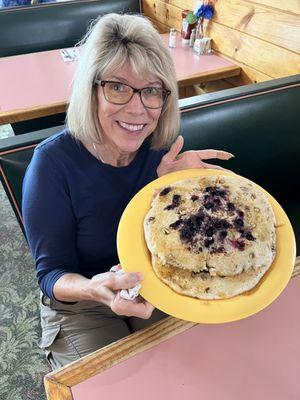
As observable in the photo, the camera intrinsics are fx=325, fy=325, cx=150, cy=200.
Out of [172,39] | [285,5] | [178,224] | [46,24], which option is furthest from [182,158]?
[46,24]

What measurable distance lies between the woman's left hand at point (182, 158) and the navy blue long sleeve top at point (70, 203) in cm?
7

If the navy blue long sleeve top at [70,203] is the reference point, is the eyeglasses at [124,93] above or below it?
above

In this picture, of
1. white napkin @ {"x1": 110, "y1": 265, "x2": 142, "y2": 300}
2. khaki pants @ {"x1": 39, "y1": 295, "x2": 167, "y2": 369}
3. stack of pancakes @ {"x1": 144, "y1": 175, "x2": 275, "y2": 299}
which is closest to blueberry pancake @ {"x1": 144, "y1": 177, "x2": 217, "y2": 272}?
stack of pancakes @ {"x1": 144, "y1": 175, "x2": 275, "y2": 299}

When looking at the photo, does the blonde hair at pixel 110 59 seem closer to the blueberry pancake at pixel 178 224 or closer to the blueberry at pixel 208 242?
the blueberry pancake at pixel 178 224

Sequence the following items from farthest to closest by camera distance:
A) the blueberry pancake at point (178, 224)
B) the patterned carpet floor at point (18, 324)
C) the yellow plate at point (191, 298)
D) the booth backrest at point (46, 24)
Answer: the booth backrest at point (46, 24), the patterned carpet floor at point (18, 324), the blueberry pancake at point (178, 224), the yellow plate at point (191, 298)

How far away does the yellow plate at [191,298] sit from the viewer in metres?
0.68

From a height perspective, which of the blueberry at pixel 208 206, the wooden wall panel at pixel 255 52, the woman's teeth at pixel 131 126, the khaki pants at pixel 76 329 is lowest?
the khaki pants at pixel 76 329

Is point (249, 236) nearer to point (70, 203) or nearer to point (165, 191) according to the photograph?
point (165, 191)

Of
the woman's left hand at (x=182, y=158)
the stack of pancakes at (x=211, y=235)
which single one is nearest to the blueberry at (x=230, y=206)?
the stack of pancakes at (x=211, y=235)

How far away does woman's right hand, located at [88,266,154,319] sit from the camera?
0.71m

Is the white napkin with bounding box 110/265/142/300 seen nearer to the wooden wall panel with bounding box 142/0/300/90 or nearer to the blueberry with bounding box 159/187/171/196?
the blueberry with bounding box 159/187/171/196

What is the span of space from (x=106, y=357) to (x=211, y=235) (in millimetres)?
383

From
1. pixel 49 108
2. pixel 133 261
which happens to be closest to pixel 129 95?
pixel 133 261

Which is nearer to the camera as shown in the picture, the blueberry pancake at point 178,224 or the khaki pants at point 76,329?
the blueberry pancake at point 178,224
